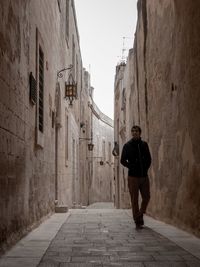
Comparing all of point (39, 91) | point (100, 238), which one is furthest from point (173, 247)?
point (39, 91)

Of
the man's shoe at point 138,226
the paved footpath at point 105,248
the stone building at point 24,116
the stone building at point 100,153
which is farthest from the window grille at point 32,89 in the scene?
the stone building at point 100,153

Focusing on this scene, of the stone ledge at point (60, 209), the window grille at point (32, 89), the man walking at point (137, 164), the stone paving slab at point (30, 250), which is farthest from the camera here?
the stone ledge at point (60, 209)

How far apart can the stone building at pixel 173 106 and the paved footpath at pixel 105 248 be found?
56cm

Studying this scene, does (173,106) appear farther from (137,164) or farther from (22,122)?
(22,122)

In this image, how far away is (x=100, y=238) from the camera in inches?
213

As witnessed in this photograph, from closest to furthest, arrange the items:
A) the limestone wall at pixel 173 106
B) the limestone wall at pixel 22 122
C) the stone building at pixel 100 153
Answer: the limestone wall at pixel 22 122
the limestone wall at pixel 173 106
the stone building at pixel 100 153

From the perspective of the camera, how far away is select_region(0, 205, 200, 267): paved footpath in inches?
150

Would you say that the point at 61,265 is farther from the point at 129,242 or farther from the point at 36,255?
the point at 129,242

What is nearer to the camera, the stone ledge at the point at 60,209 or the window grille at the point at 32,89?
the window grille at the point at 32,89

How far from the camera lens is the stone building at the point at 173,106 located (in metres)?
5.61

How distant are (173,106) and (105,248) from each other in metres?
2.95

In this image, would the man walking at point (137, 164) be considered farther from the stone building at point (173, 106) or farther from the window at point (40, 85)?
the window at point (40, 85)

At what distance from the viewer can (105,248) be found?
15.1ft

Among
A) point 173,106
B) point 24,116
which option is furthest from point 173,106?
point 24,116
